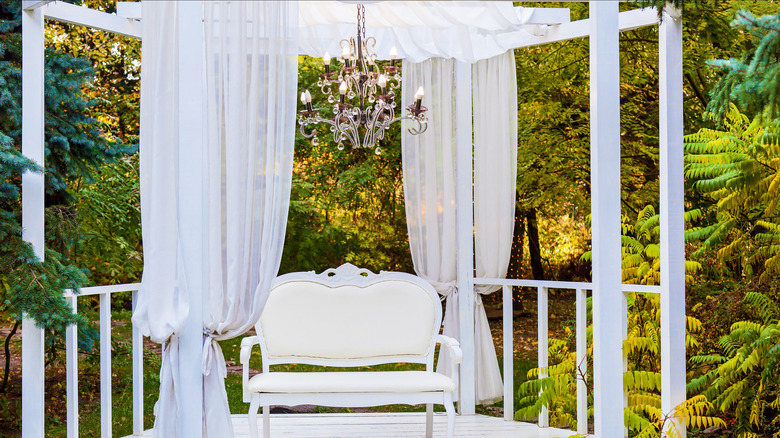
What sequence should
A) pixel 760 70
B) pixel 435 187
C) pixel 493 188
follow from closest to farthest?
pixel 760 70 < pixel 493 188 < pixel 435 187

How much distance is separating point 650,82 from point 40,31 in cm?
622

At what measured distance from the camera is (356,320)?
4.71 metres

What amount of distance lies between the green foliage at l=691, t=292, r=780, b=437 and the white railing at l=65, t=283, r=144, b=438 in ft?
11.0

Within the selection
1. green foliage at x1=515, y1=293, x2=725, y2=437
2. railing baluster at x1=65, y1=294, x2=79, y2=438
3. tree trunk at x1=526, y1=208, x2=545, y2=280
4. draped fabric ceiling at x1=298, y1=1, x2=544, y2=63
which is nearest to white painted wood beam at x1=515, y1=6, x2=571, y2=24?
draped fabric ceiling at x1=298, y1=1, x2=544, y2=63

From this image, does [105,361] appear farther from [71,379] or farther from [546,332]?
[546,332]

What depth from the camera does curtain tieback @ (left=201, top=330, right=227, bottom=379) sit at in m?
3.21

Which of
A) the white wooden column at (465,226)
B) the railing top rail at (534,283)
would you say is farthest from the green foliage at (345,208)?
the railing top rail at (534,283)

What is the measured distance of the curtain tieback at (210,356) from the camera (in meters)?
3.21

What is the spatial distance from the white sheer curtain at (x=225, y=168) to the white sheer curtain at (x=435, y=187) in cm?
213

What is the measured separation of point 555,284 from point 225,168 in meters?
2.29

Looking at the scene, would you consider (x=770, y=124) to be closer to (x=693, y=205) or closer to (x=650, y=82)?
(x=693, y=205)

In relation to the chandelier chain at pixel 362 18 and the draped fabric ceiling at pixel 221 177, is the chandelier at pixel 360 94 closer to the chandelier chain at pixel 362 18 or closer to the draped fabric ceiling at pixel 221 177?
the chandelier chain at pixel 362 18

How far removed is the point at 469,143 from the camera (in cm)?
518

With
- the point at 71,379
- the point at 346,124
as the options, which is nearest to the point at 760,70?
the point at 346,124
